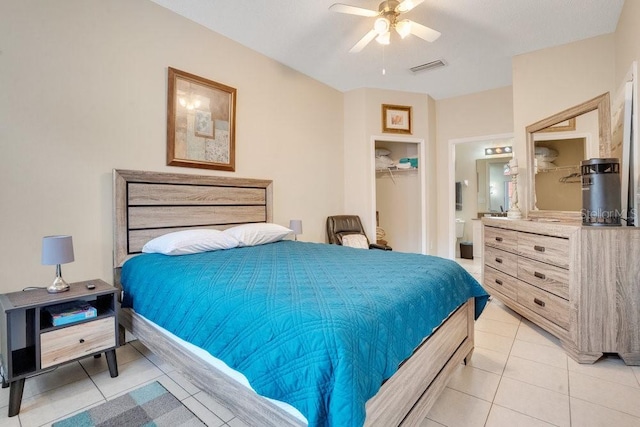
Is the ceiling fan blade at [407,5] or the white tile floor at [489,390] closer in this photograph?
the white tile floor at [489,390]

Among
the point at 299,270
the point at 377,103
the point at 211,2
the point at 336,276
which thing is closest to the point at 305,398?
the point at 336,276

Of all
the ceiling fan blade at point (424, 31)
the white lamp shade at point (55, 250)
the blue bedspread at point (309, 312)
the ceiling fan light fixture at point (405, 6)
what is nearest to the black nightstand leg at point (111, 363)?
the blue bedspread at point (309, 312)

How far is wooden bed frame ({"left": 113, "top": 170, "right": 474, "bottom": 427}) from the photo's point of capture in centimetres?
133

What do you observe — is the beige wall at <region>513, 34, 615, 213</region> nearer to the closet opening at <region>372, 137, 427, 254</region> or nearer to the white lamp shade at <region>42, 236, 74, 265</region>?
the closet opening at <region>372, 137, 427, 254</region>

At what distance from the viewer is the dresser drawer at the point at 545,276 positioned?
238cm

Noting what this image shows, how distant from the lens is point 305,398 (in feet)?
3.39

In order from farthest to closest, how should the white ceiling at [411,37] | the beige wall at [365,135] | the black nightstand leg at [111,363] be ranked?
the beige wall at [365,135] < the white ceiling at [411,37] < the black nightstand leg at [111,363]

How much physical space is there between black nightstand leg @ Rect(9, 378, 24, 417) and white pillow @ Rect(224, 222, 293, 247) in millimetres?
1553

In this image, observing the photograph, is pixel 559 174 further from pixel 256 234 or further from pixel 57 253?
pixel 57 253

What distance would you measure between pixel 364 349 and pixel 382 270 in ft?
2.58

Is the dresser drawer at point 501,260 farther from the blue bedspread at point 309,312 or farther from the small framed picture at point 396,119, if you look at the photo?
the small framed picture at point 396,119

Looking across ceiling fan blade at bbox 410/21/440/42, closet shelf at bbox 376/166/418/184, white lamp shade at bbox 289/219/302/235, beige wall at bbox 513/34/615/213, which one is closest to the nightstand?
white lamp shade at bbox 289/219/302/235

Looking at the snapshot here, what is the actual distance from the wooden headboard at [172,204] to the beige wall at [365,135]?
168cm

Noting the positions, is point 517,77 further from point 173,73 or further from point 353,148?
point 173,73
